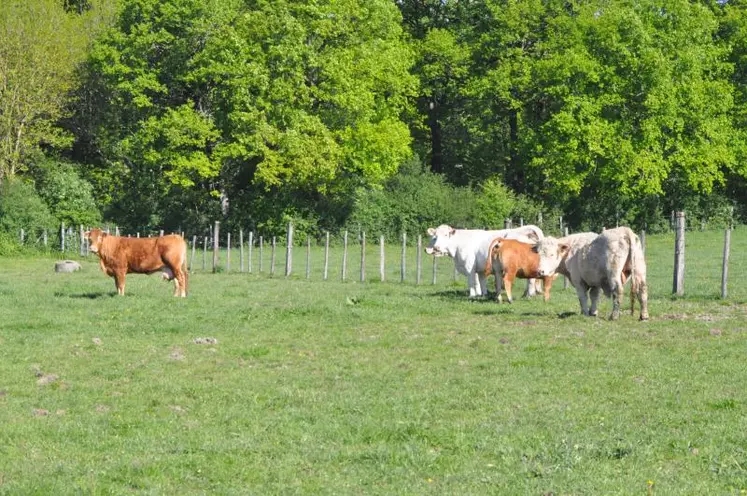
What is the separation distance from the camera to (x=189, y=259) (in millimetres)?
49719

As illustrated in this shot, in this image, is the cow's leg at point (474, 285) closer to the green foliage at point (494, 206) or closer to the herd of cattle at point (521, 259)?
the herd of cattle at point (521, 259)


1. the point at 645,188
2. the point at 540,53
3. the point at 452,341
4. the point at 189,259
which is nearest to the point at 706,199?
the point at 645,188

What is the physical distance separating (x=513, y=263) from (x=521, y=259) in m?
0.20

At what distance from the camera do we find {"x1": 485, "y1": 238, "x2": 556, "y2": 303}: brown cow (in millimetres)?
25156

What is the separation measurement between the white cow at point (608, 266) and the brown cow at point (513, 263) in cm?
226

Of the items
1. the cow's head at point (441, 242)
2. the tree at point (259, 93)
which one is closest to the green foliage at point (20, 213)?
the tree at point (259, 93)

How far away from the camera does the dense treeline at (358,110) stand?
58656mm

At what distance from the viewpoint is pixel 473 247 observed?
2878 cm

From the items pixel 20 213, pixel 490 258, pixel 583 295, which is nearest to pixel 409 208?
pixel 20 213

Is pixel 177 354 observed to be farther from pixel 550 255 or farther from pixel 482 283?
pixel 482 283

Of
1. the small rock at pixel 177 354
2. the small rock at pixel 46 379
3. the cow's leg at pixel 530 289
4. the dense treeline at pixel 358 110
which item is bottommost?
the small rock at pixel 46 379

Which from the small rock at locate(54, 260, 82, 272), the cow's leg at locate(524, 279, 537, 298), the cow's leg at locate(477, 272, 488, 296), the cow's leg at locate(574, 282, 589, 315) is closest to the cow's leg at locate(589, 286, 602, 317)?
the cow's leg at locate(574, 282, 589, 315)

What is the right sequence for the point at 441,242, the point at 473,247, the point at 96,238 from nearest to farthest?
the point at 96,238, the point at 473,247, the point at 441,242

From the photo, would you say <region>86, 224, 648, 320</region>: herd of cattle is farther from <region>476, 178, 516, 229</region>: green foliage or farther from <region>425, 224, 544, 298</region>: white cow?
<region>476, 178, 516, 229</region>: green foliage
